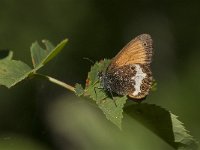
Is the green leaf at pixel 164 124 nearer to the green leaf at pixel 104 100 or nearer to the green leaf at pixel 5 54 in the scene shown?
the green leaf at pixel 104 100

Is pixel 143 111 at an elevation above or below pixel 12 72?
below

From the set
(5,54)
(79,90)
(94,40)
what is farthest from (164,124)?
(94,40)

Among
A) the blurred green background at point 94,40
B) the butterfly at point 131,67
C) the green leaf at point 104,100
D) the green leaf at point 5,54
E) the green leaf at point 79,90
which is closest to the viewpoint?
the green leaf at point 104,100

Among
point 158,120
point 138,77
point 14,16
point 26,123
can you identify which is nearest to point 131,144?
point 158,120

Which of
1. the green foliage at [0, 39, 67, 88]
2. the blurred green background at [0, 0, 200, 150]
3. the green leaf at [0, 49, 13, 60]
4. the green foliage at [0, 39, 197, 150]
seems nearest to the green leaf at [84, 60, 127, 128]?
the green foliage at [0, 39, 197, 150]

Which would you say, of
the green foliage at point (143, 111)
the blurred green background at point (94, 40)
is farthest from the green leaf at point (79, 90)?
the blurred green background at point (94, 40)

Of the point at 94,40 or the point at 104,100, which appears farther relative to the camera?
the point at 94,40

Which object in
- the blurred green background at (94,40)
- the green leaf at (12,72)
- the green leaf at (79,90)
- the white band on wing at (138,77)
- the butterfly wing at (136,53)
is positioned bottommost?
the green leaf at (79,90)

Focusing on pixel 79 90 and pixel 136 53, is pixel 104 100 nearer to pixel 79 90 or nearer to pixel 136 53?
pixel 79 90
